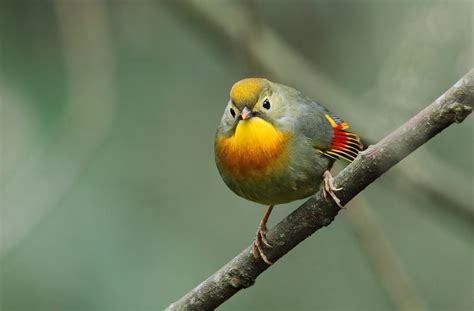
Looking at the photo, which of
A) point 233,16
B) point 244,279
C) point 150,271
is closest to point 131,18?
point 233,16

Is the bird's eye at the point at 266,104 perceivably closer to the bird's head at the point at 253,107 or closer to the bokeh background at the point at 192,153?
the bird's head at the point at 253,107

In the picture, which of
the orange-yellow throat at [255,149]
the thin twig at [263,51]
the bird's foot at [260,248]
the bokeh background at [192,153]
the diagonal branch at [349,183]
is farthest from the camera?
the thin twig at [263,51]

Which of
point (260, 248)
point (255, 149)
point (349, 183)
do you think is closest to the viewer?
point (349, 183)

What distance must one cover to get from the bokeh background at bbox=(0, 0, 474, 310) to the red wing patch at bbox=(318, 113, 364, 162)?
1.27m

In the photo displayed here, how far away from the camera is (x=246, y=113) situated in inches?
157

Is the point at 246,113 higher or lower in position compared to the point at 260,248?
higher

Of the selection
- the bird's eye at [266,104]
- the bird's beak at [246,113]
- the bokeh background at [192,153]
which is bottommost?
the bokeh background at [192,153]

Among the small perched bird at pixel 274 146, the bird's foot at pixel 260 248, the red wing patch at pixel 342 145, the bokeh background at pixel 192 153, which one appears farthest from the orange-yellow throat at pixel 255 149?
the bokeh background at pixel 192 153

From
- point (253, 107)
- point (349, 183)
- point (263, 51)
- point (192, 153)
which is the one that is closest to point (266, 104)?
point (253, 107)

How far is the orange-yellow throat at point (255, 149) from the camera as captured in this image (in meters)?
3.94

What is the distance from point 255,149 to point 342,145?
51cm

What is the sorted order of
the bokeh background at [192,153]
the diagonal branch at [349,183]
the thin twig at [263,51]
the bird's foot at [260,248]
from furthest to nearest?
the thin twig at [263,51]
the bokeh background at [192,153]
the bird's foot at [260,248]
the diagonal branch at [349,183]

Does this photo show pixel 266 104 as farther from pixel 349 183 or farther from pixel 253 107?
pixel 349 183

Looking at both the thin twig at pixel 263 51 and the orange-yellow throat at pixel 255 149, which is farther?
the thin twig at pixel 263 51
